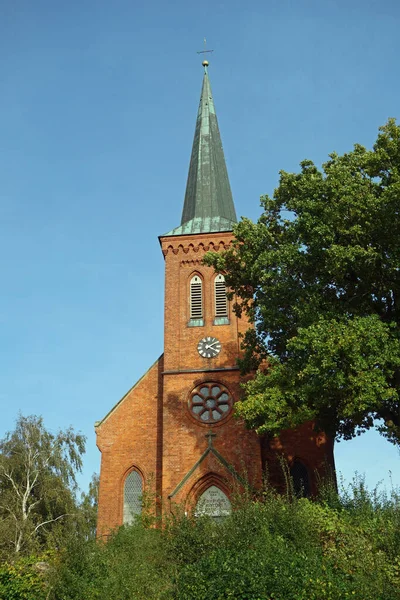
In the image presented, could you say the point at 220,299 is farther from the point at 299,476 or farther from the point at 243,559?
the point at 243,559

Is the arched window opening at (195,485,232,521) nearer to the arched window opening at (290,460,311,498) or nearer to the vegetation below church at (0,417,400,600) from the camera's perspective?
the arched window opening at (290,460,311,498)

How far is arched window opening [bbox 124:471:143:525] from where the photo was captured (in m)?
24.4

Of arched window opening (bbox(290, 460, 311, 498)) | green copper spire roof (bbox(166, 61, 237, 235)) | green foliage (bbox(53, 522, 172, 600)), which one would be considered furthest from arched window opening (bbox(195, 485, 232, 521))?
green copper spire roof (bbox(166, 61, 237, 235))

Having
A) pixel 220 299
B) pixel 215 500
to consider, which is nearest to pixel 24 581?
pixel 215 500

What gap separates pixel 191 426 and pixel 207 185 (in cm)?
1261

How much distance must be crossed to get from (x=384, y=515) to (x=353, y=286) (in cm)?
608

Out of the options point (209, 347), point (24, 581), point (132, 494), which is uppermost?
point (209, 347)

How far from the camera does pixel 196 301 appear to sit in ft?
91.0

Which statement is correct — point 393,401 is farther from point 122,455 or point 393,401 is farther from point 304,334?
point 122,455

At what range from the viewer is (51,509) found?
3306 centimetres

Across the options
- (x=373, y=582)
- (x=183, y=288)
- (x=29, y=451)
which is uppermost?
(x=183, y=288)

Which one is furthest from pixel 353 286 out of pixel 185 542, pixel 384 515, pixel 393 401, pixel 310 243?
pixel 185 542

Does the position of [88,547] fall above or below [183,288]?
below

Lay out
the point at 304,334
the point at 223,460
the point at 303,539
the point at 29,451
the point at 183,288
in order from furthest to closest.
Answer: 1. the point at 29,451
2. the point at 183,288
3. the point at 223,460
4. the point at 304,334
5. the point at 303,539
